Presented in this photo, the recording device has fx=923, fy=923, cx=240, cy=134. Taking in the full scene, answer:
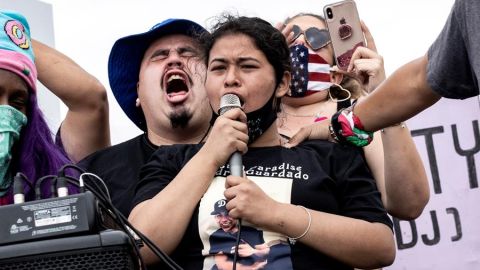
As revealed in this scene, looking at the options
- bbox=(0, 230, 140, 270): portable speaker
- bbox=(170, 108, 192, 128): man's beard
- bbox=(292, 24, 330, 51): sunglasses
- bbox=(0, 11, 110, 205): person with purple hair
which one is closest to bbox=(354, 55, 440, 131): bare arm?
bbox=(0, 230, 140, 270): portable speaker

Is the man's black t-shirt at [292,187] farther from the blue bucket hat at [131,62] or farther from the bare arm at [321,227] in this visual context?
the blue bucket hat at [131,62]

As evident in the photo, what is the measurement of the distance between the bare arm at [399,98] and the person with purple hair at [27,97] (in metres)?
0.94

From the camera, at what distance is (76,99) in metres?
3.23

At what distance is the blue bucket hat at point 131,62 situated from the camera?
362cm

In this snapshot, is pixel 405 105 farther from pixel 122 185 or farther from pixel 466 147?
pixel 466 147

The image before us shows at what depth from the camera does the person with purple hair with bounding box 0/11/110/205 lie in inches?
104

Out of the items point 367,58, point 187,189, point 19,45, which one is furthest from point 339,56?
point 19,45

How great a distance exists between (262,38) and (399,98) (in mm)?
852

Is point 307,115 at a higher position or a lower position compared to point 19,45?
lower

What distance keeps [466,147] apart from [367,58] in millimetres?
1000

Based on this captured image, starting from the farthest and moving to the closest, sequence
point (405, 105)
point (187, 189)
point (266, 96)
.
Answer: point (266, 96), point (187, 189), point (405, 105)

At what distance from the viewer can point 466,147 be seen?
3.76 metres

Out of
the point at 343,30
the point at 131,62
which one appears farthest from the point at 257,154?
the point at 131,62

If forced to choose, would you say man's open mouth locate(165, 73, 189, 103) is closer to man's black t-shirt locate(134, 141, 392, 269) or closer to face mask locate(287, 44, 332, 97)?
face mask locate(287, 44, 332, 97)
